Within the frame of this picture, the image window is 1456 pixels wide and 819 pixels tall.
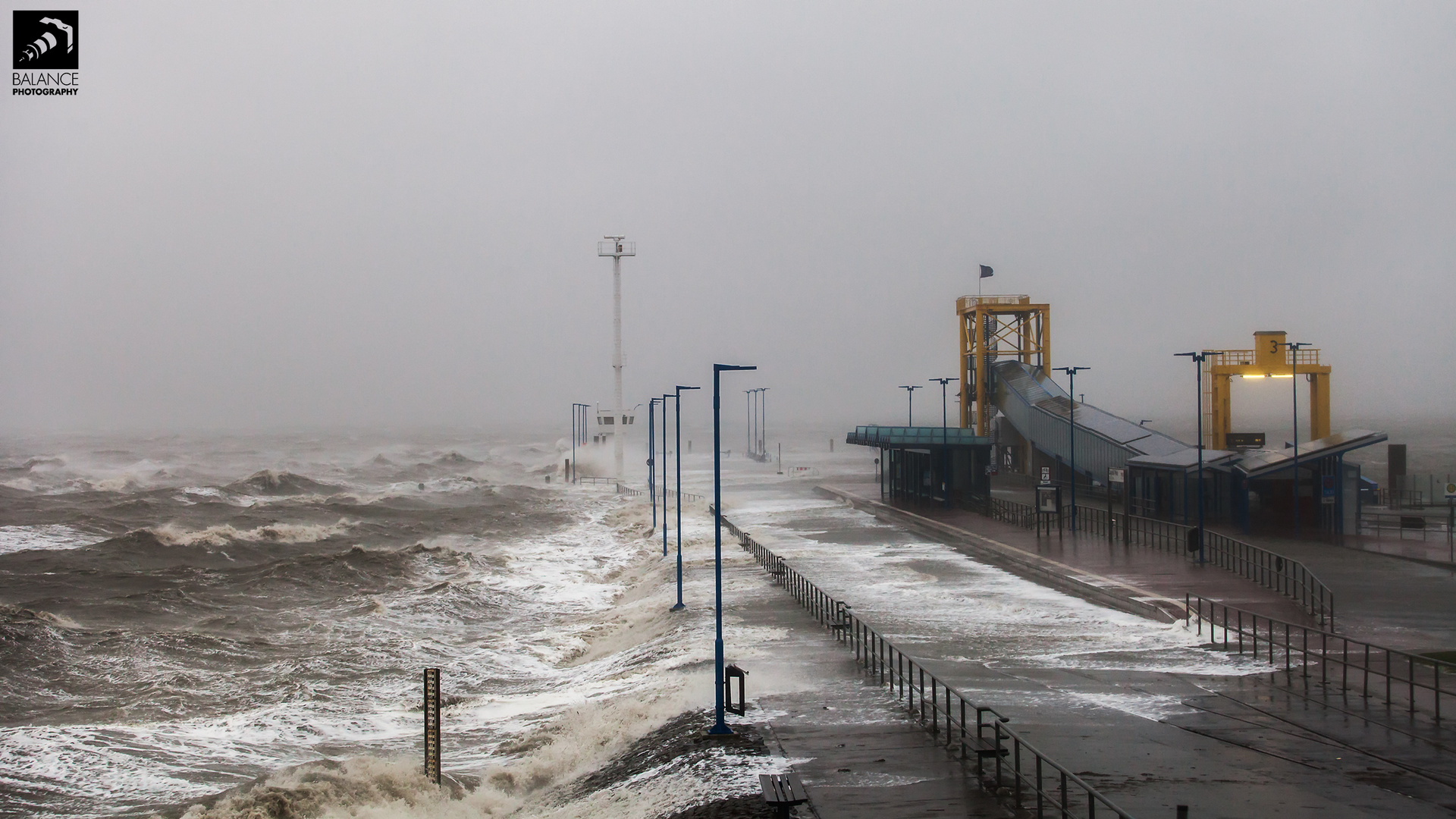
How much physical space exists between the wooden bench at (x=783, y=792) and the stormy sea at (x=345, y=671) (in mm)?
788

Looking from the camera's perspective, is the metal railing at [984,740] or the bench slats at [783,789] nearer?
the bench slats at [783,789]

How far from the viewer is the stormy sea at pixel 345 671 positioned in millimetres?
15609

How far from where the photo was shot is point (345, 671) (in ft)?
81.9

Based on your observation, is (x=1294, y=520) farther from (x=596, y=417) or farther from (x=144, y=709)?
(x=596, y=417)

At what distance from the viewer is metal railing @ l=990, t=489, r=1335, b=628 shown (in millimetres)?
22859

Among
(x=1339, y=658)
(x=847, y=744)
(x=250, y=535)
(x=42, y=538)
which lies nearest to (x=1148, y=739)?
(x=847, y=744)

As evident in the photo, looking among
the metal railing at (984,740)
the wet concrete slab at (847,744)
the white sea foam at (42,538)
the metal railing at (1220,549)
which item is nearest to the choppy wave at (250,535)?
the white sea foam at (42,538)

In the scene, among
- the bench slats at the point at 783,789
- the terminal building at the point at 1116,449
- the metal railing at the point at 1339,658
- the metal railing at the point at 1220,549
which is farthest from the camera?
the terminal building at the point at 1116,449

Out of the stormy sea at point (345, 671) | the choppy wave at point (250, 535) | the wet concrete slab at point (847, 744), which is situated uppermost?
the wet concrete slab at point (847, 744)

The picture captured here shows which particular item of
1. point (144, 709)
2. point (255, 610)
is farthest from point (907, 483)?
point (144, 709)

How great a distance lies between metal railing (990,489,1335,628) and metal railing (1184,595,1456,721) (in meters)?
1.35

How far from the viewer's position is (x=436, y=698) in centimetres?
1460

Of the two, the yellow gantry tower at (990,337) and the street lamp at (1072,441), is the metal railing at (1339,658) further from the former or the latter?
the yellow gantry tower at (990,337)

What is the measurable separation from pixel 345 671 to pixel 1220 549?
25.2 metres
